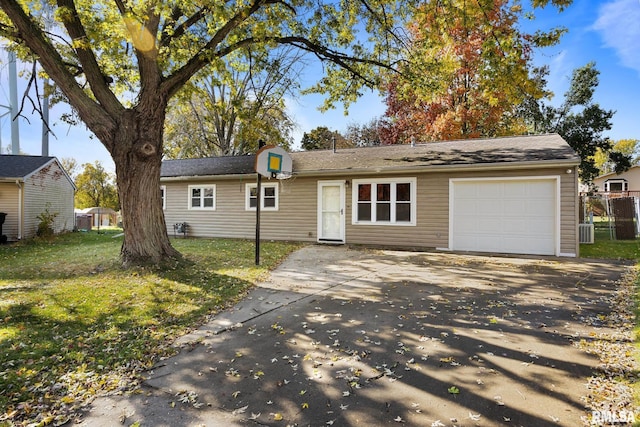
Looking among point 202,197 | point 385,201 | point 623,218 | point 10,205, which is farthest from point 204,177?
point 623,218

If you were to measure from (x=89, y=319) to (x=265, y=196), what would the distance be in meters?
9.27

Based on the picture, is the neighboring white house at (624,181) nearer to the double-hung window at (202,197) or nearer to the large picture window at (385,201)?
the large picture window at (385,201)

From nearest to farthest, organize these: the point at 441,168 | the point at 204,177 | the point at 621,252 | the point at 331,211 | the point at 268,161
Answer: the point at 268,161, the point at 621,252, the point at 441,168, the point at 331,211, the point at 204,177

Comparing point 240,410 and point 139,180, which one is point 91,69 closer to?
point 139,180

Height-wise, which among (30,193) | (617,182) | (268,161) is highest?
(617,182)

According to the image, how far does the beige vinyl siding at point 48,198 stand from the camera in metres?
14.1

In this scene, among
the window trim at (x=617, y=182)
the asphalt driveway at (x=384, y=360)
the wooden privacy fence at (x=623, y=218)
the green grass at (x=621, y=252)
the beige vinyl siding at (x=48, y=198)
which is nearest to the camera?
the asphalt driveway at (x=384, y=360)

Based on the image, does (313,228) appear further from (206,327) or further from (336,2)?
(206,327)

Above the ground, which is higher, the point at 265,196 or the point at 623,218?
the point at 265,196

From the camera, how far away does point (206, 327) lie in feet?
14.3

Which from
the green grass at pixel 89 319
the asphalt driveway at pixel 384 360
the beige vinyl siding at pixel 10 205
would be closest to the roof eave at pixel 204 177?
the green grass at pixel 89 319

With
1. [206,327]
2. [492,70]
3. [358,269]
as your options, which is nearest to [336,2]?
[492,70]

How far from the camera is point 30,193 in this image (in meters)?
14.2

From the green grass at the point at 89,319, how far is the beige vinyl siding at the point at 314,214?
4394 mm
